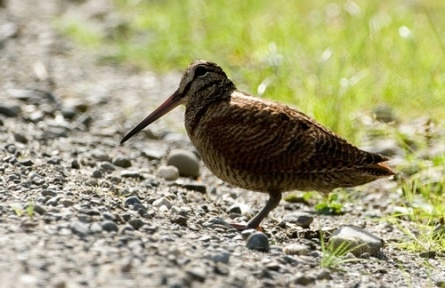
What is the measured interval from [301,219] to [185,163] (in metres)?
1.37

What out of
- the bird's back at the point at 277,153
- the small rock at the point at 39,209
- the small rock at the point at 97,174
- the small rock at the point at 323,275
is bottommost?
the small rock at the point at 39,209

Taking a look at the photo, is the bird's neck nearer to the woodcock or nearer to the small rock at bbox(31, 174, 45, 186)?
the woodcock

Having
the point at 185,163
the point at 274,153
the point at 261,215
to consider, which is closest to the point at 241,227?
the point at 261,215

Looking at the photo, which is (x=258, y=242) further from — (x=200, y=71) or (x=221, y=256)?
(x=200, y=71)

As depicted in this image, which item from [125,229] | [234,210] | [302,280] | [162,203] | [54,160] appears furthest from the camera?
[54,160]

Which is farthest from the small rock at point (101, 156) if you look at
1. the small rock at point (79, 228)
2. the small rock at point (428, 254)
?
the small rock at point (428, 254)

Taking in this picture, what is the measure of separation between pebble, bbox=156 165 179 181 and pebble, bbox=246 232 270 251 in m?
2.02

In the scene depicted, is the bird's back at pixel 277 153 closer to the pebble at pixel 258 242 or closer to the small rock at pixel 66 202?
the pebble at pixel 258 242

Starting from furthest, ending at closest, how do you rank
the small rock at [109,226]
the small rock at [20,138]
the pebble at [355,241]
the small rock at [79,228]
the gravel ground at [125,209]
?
the small rock at [20,138], the pebble at [355,241], the small rock at [109,226], the small rock at [79,228], the gravel ground at [125,209]

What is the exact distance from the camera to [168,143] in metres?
8.05

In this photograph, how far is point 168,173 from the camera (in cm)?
705

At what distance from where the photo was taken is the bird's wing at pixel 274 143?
5.67 m

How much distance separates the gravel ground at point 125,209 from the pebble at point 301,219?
2cm

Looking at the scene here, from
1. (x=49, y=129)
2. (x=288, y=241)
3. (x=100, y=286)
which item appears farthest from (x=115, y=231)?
(x=49, y=129)
